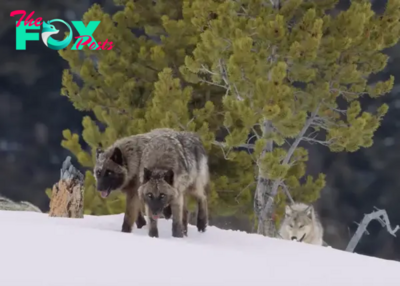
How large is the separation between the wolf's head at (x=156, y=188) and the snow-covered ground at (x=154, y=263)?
1.67ft

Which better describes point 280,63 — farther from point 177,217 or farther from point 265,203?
point 177,217

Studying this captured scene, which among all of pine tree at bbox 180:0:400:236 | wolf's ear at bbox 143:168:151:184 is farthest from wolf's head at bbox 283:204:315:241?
wolf's ear at bbox 143:168:151:184

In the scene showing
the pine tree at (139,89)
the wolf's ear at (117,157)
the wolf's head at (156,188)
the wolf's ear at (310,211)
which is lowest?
the wolf's ear at (310,211)

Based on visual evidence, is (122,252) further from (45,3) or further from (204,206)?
(45,3)

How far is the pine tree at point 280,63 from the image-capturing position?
9125mm

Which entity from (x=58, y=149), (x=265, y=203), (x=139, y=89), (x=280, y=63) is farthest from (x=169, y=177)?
(x=58, y=149)

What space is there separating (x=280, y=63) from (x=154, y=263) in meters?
5.34

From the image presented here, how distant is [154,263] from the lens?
393cm

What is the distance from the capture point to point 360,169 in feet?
56.7

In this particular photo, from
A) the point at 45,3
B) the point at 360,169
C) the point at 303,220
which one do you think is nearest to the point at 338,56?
the point at 303,220

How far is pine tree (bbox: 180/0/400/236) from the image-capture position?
9125 mm

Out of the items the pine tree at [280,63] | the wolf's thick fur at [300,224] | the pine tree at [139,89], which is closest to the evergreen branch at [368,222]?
the pine tree at [280,63]

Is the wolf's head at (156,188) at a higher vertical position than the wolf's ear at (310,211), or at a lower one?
higher

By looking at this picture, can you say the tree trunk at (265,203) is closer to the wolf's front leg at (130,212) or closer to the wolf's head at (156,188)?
the wolf's front leg at (130,212)
